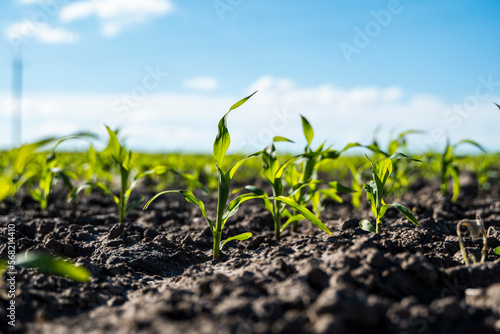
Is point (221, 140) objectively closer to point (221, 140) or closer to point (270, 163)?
point (221, 140)

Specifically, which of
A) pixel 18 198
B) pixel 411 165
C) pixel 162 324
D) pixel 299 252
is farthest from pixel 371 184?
pixel 18 198

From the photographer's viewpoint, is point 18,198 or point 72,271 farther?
point 18,198

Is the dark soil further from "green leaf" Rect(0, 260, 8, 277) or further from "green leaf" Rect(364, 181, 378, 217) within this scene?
"green leaf" Rect(364, 181, 378, 217)

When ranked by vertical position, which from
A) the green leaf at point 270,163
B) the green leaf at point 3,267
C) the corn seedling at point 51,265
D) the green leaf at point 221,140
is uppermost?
the green leaf at point 221,140

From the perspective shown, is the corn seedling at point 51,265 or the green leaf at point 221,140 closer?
the corn seedling at point 51,265

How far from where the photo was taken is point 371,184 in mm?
2641

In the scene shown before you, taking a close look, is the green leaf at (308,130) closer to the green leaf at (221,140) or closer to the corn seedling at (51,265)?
the green leaf at (221,140)

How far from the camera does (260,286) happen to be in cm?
169

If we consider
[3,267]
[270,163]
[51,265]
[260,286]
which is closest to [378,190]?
[270,163]

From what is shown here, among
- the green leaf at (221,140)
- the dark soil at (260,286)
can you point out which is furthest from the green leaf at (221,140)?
the dark soil at (260,286)

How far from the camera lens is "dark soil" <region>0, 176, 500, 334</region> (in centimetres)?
136

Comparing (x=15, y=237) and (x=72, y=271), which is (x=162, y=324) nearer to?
(x=72, y=271)

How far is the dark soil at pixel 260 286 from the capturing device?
4.46ft

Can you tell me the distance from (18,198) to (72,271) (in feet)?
14.3
